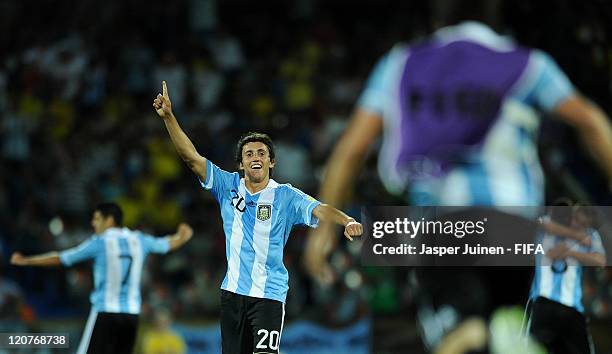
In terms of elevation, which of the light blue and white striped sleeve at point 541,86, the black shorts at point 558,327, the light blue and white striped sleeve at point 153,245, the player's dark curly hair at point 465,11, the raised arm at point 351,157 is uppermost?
the light blue and white striped sleeve at point 153,245

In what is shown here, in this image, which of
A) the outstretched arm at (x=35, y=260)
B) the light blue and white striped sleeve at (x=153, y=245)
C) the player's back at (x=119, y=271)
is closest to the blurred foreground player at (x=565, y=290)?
the light blue and white striped sleeve at (x=153, y=245)

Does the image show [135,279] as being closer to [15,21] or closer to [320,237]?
[320,237]

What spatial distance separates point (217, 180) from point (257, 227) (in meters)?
0.39

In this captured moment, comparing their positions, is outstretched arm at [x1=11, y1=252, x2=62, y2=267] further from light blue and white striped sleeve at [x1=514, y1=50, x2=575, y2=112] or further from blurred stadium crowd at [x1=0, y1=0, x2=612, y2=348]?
light blue and white striped sleeve at [x1=514, y1=50, x2=575, y2=112]

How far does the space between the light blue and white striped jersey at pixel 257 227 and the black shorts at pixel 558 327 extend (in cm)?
214

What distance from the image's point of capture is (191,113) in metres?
15.2

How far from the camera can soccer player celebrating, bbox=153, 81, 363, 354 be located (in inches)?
255

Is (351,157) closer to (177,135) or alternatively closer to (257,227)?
(177,135)

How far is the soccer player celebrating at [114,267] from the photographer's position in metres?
8.91

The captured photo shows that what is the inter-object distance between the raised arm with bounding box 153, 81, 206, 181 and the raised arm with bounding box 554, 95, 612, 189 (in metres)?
2.91

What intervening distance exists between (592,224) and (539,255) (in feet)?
3.19

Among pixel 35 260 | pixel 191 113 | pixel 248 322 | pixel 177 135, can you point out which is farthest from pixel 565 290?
pixel 191 113

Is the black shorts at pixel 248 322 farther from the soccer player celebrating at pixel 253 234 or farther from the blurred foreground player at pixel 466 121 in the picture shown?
the blurred foreground player at pixel 466 121

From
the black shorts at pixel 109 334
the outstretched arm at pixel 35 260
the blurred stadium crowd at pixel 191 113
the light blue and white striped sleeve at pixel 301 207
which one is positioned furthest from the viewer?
the blurred stadium crowd at pixel 191 113
